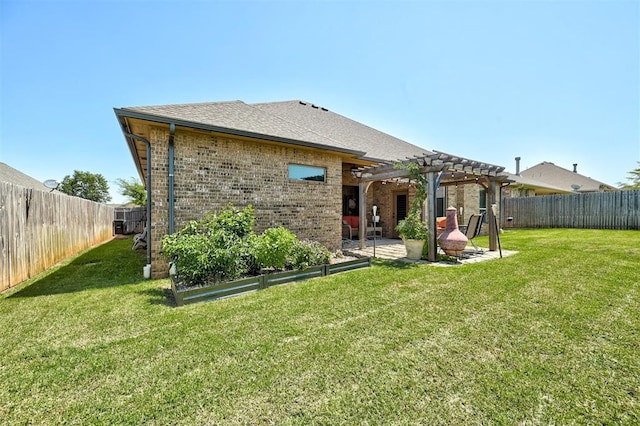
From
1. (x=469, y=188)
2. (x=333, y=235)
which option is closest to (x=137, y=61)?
(x=333, y=235)

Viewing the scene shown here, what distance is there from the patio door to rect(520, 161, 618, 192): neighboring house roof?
22.1 metres

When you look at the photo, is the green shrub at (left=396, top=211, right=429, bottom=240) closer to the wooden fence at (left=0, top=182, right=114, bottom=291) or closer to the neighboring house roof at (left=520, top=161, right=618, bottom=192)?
the wooden fence at (left=0, top=182, right=114, bottom=291)

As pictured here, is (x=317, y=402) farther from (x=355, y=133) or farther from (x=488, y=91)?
(x=488, y=91)

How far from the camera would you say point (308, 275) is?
577cm

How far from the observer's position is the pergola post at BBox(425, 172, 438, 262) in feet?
24.0

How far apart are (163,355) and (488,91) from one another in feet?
44.3

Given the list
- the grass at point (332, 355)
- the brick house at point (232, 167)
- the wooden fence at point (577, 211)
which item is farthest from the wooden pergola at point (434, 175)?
the wooden fence at point (577, 211)

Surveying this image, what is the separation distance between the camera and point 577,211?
49.6 feet

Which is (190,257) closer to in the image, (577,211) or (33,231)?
(33,231)

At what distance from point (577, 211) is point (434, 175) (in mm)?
13400

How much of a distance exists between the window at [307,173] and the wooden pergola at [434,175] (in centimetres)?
175

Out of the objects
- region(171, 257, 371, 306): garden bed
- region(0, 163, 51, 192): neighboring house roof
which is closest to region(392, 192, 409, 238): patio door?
region(171, 257, 371, 306): garden bed

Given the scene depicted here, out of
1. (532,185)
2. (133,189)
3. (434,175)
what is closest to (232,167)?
(434,175)

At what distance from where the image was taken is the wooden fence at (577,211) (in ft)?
44.2
